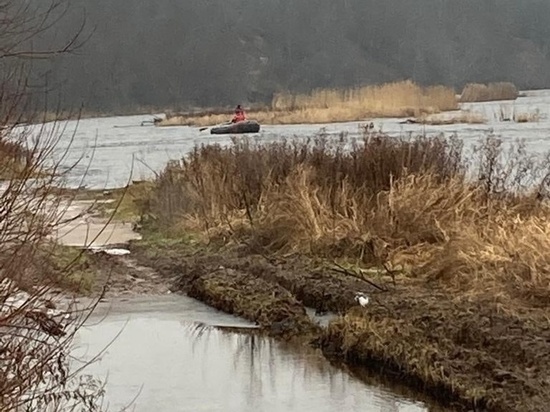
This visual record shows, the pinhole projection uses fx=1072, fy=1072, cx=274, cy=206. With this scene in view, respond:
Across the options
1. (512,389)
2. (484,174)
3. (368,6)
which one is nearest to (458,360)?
(512,389)

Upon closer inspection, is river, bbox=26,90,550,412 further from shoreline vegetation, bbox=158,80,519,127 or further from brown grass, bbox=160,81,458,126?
brown grass, bbox=160,81,458,126

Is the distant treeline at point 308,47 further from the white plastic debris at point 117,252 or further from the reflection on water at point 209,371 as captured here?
the reflection on water at point 209,371

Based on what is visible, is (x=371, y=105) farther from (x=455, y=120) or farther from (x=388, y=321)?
(x=388, y=321)

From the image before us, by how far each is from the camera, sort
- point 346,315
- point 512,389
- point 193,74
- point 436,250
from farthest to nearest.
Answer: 1. point 193,74
2. point 436,250
3. point 346,315
4. point 512,389

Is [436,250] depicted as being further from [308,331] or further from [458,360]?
[458,360]

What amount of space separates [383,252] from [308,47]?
317ft

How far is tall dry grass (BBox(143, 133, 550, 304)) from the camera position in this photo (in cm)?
1279

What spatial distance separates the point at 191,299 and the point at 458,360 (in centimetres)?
551

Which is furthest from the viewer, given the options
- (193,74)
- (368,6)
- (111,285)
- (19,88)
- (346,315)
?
(368,6)

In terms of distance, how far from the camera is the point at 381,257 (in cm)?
1481

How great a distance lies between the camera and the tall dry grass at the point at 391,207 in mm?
12789

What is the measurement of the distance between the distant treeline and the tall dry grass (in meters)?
73.1

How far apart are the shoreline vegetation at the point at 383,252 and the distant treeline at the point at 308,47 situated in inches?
2883

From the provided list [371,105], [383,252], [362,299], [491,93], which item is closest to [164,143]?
[371,105]
